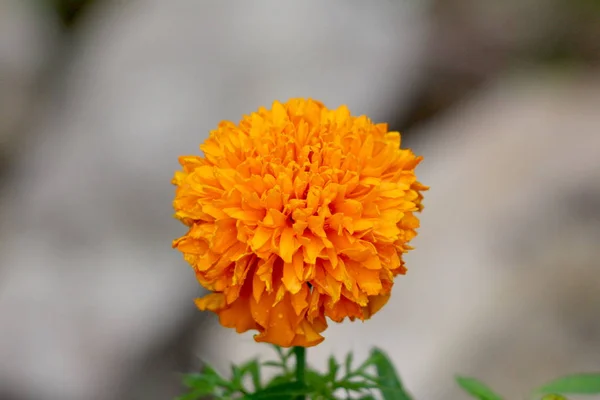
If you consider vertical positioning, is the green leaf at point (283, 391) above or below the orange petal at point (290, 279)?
below

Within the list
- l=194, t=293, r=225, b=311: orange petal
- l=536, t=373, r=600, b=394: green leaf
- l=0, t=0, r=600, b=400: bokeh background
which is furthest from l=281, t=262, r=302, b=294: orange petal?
l=0, t=0, r=600, b=400: bokeh background

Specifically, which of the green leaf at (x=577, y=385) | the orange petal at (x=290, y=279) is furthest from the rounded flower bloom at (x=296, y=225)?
the green leaf at (x=577, y=385)

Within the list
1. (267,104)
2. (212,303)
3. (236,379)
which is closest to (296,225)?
(212,303)

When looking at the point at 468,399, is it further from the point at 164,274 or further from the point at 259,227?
the point at 259,227

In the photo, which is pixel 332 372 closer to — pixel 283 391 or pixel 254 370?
pixel 283 391

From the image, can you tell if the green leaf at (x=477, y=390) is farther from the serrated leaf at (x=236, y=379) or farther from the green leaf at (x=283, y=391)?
the serrated leaf at (x=236, y=379)

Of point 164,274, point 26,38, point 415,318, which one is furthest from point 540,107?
point 26,38
